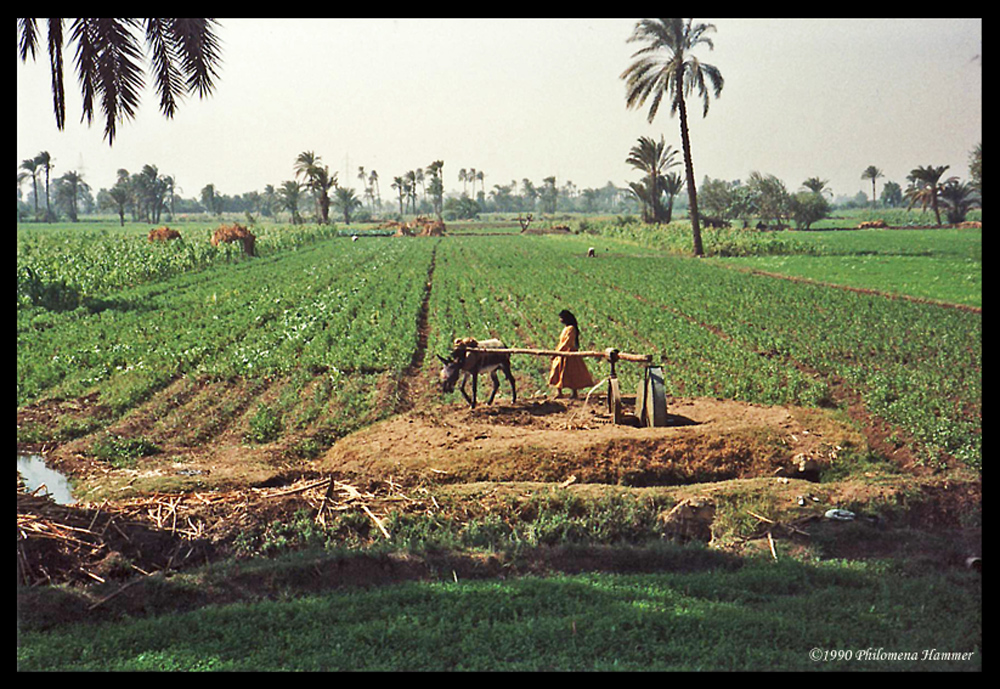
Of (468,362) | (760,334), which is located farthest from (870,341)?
(468,362)

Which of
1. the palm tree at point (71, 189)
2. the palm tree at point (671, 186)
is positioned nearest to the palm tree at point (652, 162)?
the palm tree at point (671, 186)

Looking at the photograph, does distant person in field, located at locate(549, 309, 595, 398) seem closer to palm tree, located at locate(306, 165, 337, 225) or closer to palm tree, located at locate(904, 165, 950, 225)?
palm tree, located at locate(904, 165, 950, 225)

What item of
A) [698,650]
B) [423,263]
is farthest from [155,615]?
[423,263]

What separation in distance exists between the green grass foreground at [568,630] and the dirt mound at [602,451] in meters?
2.49

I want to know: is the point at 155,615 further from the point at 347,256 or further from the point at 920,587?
the point at 347,256

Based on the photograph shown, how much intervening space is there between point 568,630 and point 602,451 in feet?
12.1

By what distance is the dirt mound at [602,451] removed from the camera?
8523 mm

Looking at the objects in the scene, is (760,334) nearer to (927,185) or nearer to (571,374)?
(571,374)

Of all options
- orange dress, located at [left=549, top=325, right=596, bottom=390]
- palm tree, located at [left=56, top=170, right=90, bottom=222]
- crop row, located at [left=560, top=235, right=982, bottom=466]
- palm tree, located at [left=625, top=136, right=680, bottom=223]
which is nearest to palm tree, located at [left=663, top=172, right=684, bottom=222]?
palm tree, located at [left=625, top=136, right=680, bottom=223]

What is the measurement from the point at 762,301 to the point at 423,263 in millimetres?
20065

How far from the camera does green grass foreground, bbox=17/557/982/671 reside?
4812 millimetres

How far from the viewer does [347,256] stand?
40.6 meters

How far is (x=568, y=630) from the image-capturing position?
5109 millimetres
